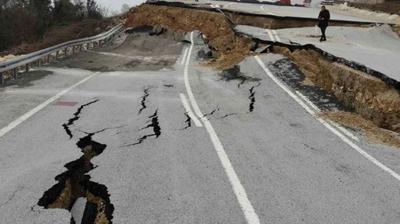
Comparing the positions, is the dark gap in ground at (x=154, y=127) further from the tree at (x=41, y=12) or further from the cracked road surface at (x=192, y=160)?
the tree at (x=41, y=12)

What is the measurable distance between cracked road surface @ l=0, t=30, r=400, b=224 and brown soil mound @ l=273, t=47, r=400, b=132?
1643 mm

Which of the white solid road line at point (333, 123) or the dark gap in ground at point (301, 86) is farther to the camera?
the dark gap in ground at point (301, 86)

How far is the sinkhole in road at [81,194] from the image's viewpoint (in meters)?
5.95

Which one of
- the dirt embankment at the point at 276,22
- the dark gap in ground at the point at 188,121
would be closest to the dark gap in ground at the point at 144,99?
the dark gap in ground at the point at 188,121

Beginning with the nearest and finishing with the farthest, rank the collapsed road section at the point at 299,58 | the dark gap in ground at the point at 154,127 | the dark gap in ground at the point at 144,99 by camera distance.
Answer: the dark gap in ground at the point at 154,127 → the dark gap in ground at the point at 144,99 → the collapsed road section at the point at 299,58

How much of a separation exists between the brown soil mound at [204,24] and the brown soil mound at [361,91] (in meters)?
4.04

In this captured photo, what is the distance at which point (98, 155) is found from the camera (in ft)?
26.6

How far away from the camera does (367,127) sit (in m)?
11.2

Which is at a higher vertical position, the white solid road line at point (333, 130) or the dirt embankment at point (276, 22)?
the dirt embankment at point (276, 22)

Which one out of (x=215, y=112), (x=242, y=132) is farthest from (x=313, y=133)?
(x=215, y=112)

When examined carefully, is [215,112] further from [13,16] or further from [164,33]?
[13,16]

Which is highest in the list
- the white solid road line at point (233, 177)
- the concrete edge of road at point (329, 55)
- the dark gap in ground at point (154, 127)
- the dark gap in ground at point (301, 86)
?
the concrete edge of road at point (329, 55)

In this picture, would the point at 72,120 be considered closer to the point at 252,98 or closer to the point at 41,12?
the point at 252,98

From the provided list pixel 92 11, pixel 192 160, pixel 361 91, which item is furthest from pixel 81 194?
pixel 92 11
